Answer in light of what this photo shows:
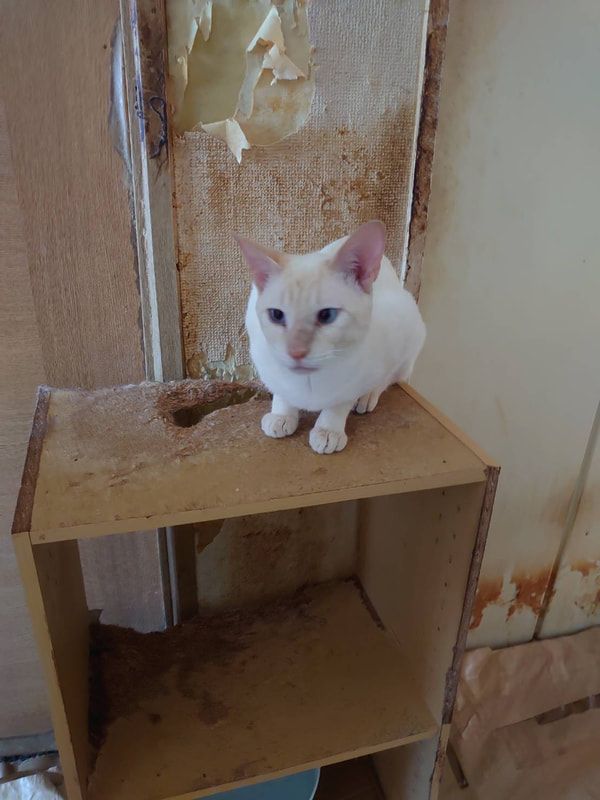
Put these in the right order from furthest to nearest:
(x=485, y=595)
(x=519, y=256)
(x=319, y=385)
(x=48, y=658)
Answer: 1. (x=485, y=595)
2. (x=519, y=256)
3. (x=319, y=385)
4. (x=48, y=658)

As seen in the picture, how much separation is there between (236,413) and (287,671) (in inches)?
17.8

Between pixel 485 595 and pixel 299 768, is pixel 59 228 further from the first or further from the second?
pixel 485 595

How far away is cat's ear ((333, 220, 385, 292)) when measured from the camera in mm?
627

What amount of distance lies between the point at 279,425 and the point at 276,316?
0.16 meters

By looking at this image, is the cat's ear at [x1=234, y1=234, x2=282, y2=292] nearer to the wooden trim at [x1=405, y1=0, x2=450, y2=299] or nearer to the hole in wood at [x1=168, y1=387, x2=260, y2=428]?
the hole in wood at [x1=168, y1=387, x2=260, y2=428]

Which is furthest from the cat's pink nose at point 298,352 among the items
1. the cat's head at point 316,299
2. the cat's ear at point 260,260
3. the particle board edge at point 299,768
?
the particle board edge at point 299,768

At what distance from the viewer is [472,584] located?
2.47 ft

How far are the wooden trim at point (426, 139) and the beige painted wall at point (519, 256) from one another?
3 centimetres

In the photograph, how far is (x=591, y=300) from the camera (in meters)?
1.14

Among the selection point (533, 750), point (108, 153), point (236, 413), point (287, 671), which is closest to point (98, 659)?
→ point (287, 671)

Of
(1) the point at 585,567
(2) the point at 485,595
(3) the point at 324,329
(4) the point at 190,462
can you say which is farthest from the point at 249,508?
(1) the point at 585,567

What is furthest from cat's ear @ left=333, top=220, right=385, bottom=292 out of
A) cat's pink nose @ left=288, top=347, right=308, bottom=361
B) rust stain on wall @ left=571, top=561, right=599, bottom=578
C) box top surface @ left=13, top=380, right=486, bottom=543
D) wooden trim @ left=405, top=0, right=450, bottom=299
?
rust stain on wall @ left=571, top=561, right=599, bottom=578

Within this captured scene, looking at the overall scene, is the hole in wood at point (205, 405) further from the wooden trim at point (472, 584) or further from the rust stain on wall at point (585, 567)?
the rust stain on wall at point (585, 567)

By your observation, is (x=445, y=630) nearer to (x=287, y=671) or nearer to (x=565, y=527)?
(x=287, y=671)
